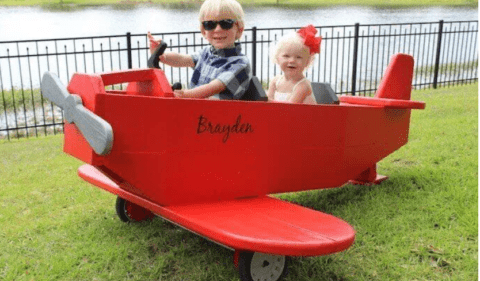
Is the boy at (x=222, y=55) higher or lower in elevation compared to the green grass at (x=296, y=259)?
higher

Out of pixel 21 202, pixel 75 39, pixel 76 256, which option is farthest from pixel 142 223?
pixel 75 39

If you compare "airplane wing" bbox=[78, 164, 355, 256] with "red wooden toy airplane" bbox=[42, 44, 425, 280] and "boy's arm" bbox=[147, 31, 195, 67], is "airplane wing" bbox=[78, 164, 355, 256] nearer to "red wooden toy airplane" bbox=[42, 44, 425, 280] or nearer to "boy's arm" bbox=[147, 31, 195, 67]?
"red wooden toy airplane" bbox=[42, 44, 425, 280]

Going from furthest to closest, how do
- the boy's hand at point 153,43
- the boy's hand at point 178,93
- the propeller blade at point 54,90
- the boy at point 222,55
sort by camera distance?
1. the boy's hand at point 153,43
2. the boy at point 222,55
3. the boy's hand at point 178,93
4. the propeller blade at point 54,90

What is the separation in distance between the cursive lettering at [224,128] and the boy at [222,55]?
0.91 ft

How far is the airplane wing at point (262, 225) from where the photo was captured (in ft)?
8.61

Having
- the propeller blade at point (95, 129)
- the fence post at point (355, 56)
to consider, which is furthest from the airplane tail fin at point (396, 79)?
the fence post at point (355, 56)

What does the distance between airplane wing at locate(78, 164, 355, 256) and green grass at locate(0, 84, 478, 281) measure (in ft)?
1.13

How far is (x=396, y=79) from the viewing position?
4430 mm

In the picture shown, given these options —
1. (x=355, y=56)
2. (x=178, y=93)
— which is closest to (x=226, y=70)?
(x=178, y=93)

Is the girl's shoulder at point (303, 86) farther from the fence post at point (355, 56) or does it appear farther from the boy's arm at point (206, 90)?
the fence post at point (355, 56)

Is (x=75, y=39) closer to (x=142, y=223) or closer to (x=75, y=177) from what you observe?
(x=75, y=177)

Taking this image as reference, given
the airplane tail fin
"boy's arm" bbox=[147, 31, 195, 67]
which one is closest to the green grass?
the airplane tail fin

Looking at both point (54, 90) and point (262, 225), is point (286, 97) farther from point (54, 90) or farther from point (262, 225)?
point (54, 90)

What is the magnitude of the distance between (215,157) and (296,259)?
2.72 ft
